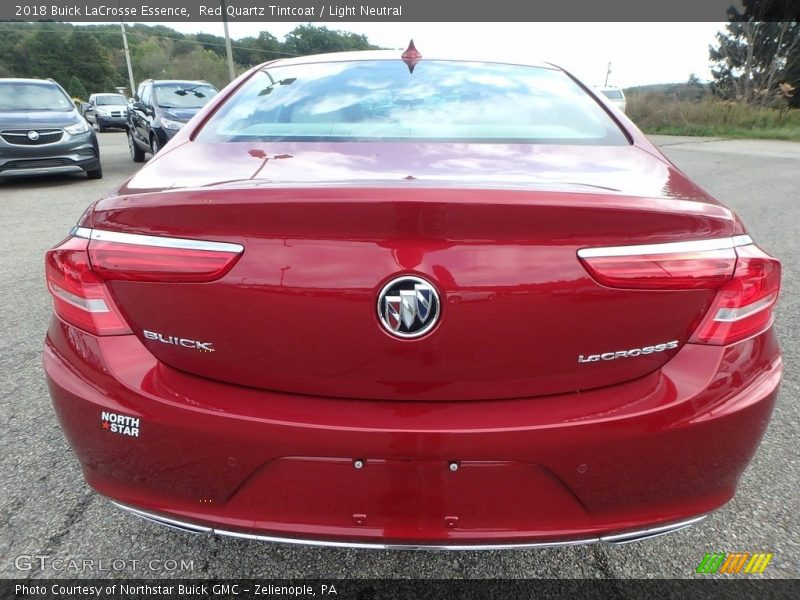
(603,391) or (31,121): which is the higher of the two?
(603,391)

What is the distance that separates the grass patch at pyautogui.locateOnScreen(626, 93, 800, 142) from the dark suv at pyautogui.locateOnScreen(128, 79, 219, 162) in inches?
711

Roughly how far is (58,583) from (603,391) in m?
1.61

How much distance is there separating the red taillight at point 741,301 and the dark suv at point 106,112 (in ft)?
87.5

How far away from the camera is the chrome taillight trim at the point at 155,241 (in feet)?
3.91

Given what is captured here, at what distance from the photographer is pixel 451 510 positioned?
125cm

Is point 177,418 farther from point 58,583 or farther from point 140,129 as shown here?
point 140,129

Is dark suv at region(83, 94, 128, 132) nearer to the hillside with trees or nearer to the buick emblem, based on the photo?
the buick emblem

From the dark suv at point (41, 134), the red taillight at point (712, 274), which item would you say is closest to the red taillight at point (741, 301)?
the red taillight at point (712, 274)

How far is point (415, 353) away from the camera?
1176mm

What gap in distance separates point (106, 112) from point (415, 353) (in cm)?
2794

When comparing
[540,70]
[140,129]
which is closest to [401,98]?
[540,70]

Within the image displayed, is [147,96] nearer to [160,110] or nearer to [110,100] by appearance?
[160,110]

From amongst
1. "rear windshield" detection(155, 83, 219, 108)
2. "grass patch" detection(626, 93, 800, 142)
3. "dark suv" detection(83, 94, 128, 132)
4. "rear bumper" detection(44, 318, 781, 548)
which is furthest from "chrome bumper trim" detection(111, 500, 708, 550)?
"dark suv" detection(83, 94, 128, 132)

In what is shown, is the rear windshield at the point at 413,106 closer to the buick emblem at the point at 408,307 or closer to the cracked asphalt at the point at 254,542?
the buick emblem at the point at 408,307
